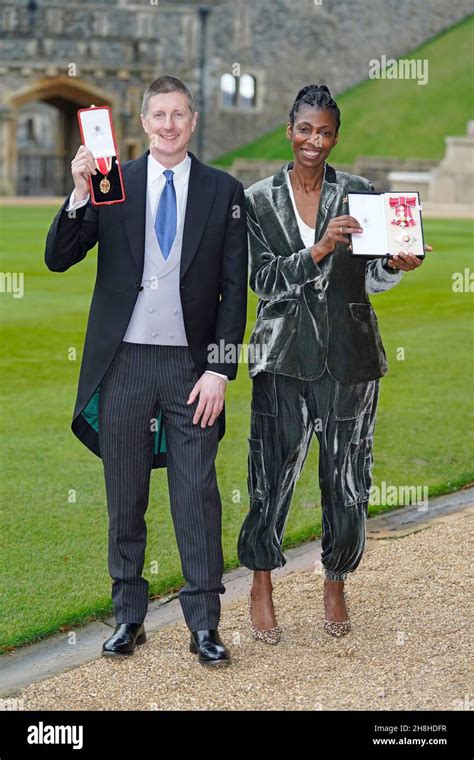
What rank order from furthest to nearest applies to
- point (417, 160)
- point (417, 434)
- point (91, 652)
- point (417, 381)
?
point (417, 160)
point (417, 381)
point (417, 434)
point (91, 652)

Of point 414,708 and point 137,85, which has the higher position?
point 137,85

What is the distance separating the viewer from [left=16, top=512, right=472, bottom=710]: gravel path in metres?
4.35

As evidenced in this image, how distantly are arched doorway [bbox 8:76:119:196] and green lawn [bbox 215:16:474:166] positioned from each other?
19.4 feet

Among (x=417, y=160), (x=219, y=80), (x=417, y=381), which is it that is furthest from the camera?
(x=219, y=80)

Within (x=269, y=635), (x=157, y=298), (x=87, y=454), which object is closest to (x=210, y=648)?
(x=269, y=635)

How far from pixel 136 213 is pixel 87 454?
3842mm

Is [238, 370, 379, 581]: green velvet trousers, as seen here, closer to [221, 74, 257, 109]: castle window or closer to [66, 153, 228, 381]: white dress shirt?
[66, 153, 228, 381]: white dress shirt

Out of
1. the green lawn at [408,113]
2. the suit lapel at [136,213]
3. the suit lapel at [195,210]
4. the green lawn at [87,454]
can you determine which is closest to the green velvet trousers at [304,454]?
the suit lapel at [195,210]

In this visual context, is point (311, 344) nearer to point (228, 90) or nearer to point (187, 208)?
point (187, 208)

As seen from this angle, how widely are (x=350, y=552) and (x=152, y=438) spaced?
923 millimetres

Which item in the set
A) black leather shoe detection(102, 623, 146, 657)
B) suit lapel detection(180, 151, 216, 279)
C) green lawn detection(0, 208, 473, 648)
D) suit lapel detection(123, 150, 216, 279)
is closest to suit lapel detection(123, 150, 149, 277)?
suit lapel detection(123, 150, 216, 279)

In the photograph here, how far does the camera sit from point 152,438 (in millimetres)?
4766

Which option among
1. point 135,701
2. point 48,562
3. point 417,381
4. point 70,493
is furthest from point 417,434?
point 135,701

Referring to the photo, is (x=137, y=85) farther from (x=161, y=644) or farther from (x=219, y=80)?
(x=161, y=644)
